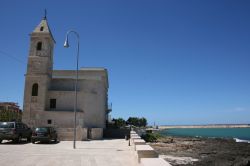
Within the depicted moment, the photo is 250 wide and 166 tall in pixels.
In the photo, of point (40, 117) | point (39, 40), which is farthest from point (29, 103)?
point (39, 40)

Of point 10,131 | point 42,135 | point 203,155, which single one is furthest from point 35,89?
point 203,155

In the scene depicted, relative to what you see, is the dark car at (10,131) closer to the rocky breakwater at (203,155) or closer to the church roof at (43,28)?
the rocky breakwater at (203,155)

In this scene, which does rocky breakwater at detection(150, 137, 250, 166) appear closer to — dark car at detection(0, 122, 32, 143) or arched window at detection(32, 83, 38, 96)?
dark car at detection(0, 122, 32, 143)

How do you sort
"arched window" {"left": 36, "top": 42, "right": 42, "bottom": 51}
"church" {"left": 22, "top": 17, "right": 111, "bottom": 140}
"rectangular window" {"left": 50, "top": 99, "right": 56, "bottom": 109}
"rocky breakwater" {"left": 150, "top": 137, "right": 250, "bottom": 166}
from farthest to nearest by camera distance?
"rectangular window" {"left": 50, "top": 99, "right": 56, "bottom": 109}
"arched window" {"left": 36, "top": 42, "right": 42, "bottom": 51}
"church" {"left": 22, "top": 17, "right": 111, "bottom": 140}
"rocky breakwater" {"left": 150, "top": 137, "right": 250, "bottom": 166}

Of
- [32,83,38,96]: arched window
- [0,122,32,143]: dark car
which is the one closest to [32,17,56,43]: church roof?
[32,83,38,96]: arched window

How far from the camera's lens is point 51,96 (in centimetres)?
3691

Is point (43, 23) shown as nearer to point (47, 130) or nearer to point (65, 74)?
point (65, 74)

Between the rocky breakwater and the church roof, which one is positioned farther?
the church roof

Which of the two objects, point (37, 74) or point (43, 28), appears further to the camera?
point (43, 28)

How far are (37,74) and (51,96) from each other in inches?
130

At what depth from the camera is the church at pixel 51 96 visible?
114 feet

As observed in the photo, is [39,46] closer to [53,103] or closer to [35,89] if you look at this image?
[35,89]

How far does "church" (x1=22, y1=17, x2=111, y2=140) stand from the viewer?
114ft

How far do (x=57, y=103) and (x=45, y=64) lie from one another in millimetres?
5061
